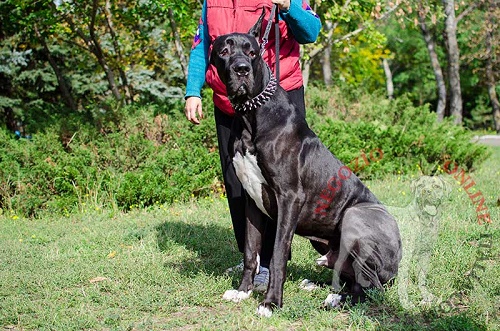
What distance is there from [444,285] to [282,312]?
1.16 m

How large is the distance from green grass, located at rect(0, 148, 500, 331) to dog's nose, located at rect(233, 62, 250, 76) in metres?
1.45

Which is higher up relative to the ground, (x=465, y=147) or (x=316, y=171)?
(x=316, y=171)

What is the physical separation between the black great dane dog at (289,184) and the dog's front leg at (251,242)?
15cm

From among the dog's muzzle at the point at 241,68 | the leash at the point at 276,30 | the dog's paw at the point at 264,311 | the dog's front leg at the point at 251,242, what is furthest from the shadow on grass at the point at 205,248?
the dog's muzzle at the point at 241,68

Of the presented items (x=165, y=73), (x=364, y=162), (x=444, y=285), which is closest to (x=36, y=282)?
(x=444, y=285)

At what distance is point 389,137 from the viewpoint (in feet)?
32.8

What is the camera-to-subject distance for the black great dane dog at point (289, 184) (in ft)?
11.6

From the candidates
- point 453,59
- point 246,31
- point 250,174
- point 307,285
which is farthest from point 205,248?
point 453,59

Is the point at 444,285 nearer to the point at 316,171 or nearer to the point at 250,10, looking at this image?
the point at 316,171

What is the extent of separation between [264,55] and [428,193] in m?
1.45

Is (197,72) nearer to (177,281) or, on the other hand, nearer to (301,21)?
(301,21)

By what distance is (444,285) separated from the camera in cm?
387

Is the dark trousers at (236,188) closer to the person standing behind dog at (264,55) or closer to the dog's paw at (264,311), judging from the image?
the person standing behind dog at (264,55)

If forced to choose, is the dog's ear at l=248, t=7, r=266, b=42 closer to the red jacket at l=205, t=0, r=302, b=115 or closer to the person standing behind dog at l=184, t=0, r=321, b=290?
the person standing behind dog at l=184, t=0, r=321, b=290
